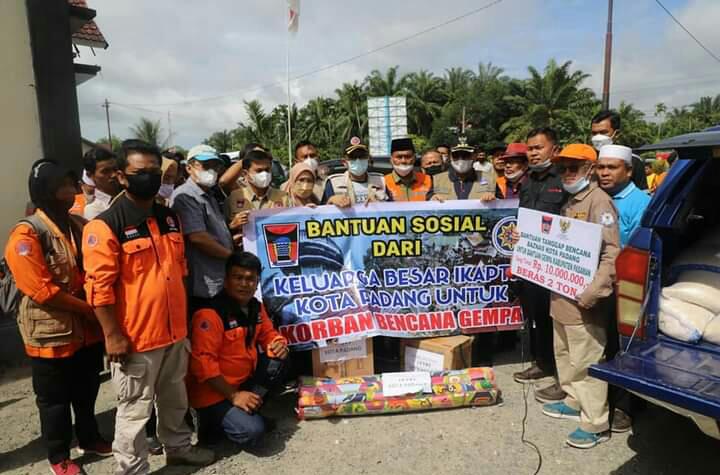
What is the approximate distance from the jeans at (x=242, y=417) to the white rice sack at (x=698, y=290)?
8.72 ft

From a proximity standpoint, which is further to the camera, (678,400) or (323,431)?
(323,431)

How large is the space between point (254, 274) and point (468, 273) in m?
1.95

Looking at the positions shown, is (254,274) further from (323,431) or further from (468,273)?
(468,273)

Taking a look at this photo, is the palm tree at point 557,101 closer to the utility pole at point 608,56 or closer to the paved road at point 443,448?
the utility pole at point 608,56

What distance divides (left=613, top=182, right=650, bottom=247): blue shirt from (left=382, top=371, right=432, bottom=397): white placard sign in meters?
1.80

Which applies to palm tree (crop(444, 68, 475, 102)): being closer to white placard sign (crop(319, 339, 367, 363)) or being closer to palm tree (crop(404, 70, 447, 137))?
palm tree (crop(404, 70, 447, 137))

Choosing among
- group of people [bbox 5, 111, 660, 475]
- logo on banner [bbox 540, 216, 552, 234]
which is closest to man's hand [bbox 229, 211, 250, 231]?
group of people [bbox 5, 111, 660, 475]

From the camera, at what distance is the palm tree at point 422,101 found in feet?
157

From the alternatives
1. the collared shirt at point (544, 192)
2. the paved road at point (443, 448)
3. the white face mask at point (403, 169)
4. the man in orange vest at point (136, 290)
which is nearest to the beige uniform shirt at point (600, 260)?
the collared shirt at point (544, 192)

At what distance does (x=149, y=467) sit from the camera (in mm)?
3111

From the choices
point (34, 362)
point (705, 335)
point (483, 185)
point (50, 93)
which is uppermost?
point (50, 93)

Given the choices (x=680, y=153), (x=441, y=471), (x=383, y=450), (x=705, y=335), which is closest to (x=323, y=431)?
(x=383, y=450)

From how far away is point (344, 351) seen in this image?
4.10 metres

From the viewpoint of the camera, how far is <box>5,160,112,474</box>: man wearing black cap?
2844mm
